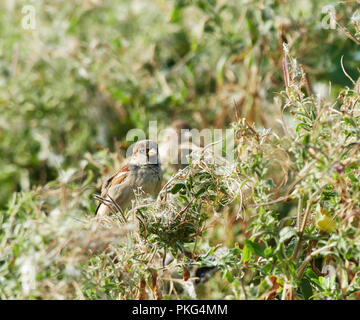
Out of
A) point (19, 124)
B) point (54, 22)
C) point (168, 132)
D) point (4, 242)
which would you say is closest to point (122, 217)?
point (4, 242)

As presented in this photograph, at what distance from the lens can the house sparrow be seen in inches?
119

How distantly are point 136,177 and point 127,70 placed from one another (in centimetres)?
163

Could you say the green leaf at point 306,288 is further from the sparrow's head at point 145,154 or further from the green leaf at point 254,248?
the sparrow's head at point 145,154

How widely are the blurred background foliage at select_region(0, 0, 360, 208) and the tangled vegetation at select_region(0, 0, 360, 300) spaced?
0.01m

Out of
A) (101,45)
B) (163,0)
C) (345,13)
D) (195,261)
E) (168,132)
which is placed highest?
(163,0)

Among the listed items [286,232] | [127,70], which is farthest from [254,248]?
[127,70]

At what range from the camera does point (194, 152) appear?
2.05m

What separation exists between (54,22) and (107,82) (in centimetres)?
101

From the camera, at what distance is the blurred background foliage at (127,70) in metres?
3.85

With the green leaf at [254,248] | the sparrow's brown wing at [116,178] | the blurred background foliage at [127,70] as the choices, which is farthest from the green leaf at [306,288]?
the blurred background foliage at [127,70]

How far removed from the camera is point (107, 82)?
4.30 metres

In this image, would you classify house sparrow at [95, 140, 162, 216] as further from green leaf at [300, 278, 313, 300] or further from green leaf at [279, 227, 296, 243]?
green leaf at [279, 227, 296, 243]

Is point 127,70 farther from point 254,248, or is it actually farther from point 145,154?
point 254,248
